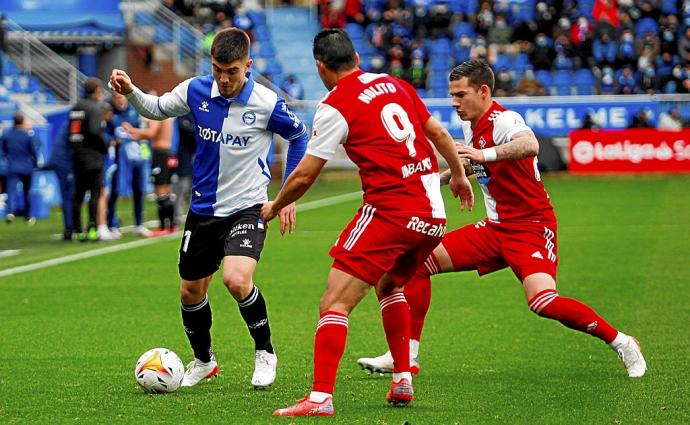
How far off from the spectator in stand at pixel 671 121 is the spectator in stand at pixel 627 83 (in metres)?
2.10

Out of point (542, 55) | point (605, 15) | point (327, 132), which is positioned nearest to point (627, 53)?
point (605, 15)

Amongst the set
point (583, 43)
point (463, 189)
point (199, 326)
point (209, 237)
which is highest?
point (463, 189)

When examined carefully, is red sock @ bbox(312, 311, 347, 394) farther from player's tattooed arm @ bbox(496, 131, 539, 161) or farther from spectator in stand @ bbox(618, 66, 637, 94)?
spectator in stand @ bbox(618, 66, 637, 94)

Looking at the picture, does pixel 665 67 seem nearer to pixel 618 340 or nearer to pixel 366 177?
pixel 618 340

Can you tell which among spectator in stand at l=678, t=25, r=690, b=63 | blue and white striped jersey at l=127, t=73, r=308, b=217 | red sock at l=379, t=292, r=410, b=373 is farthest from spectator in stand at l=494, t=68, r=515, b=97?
red sock at l=379, t=292, r=410, b=373

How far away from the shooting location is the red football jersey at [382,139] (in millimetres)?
7188

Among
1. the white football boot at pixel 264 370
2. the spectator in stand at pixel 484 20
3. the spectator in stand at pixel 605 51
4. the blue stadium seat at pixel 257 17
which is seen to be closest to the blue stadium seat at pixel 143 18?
the blue stadium seat at pixel 257 17

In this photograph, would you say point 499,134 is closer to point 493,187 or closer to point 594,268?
point 493,187

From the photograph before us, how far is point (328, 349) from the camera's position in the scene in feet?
23.7

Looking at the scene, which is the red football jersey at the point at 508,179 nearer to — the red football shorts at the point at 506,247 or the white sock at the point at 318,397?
the red football shorts at the point at 506,247

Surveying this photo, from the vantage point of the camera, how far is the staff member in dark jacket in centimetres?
1900

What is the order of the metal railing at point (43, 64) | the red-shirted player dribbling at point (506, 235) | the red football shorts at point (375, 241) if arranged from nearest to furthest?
the red football shorts at point (375, 241) → the red-shirted player dribbling at point (506, 235) → the metal railing at point (43, 64)

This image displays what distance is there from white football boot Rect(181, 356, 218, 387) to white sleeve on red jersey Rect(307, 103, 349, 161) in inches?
84.8

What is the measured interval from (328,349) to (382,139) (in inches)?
47.9
